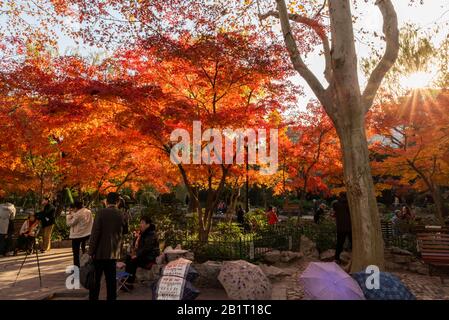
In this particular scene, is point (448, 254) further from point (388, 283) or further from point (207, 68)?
point (207, 68)

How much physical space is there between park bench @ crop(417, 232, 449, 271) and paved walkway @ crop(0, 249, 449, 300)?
431 mm

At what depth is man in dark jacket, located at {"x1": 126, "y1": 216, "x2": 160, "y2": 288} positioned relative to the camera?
7145 mm

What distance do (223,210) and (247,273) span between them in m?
28.6

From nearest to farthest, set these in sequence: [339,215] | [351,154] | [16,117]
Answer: [351,154], [339,215], [16,117]

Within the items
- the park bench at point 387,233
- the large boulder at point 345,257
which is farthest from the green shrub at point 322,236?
the park bench at point 387,233

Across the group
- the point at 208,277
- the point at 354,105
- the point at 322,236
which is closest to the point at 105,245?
the point at 208,277

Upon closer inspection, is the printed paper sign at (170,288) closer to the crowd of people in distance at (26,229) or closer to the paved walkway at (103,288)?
the paved walkway at (103,288)

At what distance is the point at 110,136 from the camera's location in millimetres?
11445

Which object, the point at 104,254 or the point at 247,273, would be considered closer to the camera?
the point at 104,254

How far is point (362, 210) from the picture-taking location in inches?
255

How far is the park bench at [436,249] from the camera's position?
7688 millimetres

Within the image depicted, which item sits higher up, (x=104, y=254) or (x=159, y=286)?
(x=104, y=254)

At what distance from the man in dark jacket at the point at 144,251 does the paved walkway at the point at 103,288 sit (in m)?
0.47
